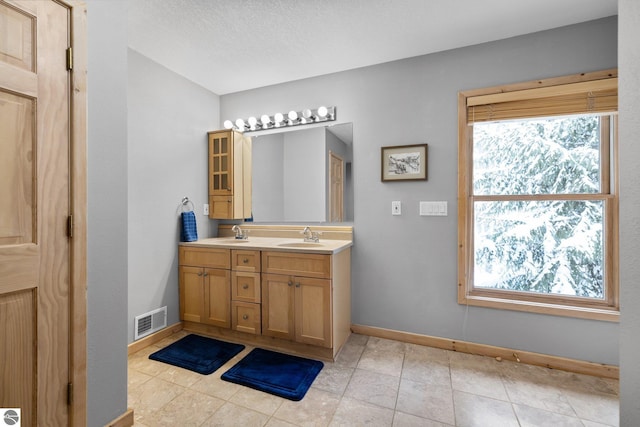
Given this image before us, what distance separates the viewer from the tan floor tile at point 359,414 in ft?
5.04

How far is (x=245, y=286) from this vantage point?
7.90 feet

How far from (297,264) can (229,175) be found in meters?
1.36

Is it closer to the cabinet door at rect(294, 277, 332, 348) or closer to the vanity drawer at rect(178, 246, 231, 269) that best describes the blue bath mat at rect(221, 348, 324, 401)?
the cabinet door at rect(294, 277, 332, 348)

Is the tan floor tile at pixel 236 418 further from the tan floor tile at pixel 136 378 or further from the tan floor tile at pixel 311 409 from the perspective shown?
the tan floor tile at pixel 136 378

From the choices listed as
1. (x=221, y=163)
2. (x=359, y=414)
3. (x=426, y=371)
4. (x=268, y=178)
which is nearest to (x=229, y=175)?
(x=221, y=163)

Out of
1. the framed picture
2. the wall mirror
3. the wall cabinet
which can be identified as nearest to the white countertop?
the wall mirror

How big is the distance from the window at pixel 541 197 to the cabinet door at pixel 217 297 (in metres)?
2.03

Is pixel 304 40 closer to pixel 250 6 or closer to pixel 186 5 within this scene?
pixel 250 6

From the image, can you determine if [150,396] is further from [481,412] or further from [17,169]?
[481,412]

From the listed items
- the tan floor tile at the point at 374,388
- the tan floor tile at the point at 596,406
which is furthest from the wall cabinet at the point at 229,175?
the tan floor tile at the point at 596,406

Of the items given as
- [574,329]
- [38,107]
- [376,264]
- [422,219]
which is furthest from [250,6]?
[574,329]

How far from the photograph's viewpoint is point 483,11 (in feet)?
6.23

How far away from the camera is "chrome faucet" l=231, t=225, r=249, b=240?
9.70 ft

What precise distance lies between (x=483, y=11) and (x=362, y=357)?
2698 mm
